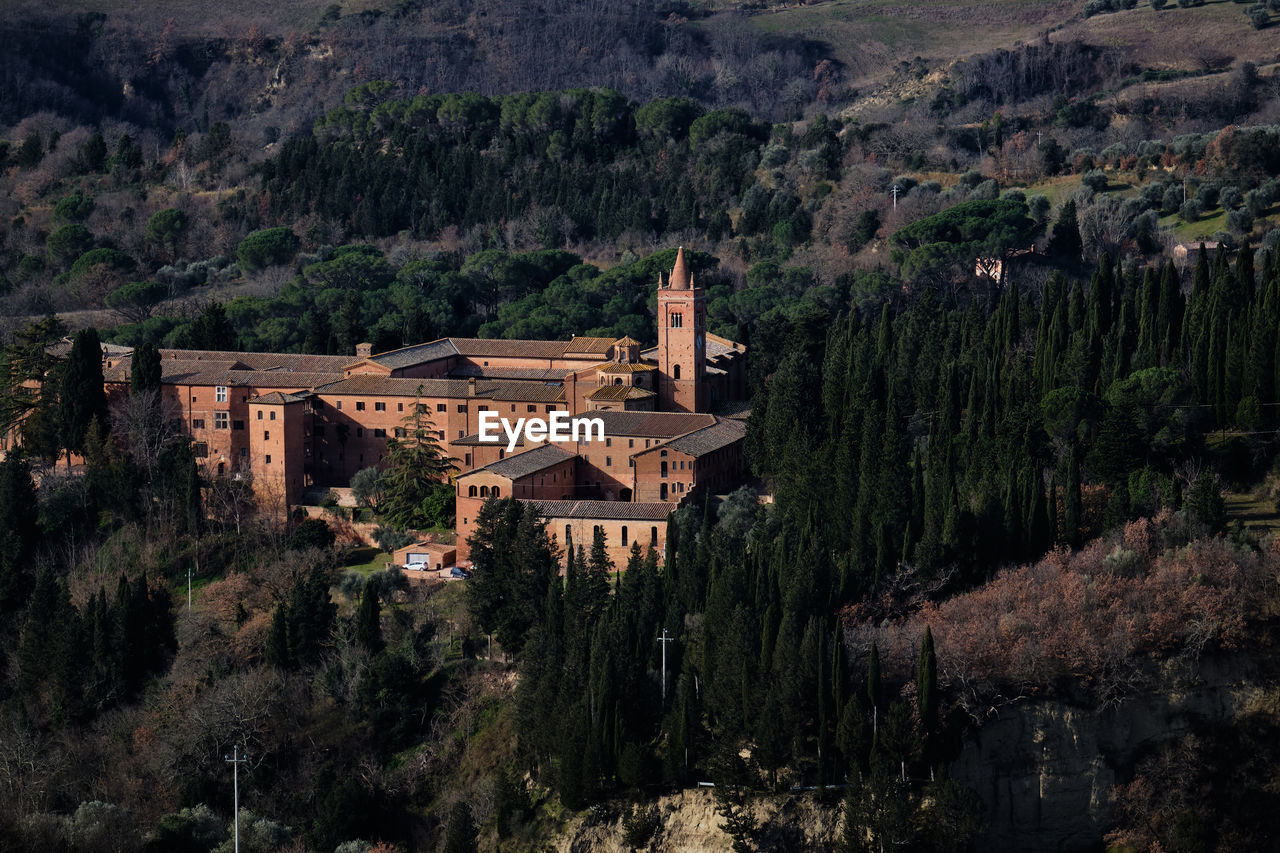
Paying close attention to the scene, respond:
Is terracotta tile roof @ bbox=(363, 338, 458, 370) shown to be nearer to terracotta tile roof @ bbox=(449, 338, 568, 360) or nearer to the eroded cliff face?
terracotta tile roof @ bbox=(449, 338, 568, 360)

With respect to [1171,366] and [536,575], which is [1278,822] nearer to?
[1171,366]

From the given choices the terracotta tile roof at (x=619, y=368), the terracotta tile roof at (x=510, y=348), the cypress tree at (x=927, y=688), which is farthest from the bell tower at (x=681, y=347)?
the cypress tree at (x=927, y=688)

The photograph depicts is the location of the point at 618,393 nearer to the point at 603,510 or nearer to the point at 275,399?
the point at 603,510

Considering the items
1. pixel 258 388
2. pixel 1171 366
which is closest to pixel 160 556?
pixel 258 388

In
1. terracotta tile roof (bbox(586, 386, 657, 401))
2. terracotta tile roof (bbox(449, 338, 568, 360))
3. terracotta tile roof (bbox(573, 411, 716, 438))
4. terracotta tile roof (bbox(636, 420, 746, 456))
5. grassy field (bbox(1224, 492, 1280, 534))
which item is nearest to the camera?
grassy field (bbox(1224, 492, 1280, 534))

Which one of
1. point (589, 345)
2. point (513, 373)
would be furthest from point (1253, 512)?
point (513, 373)

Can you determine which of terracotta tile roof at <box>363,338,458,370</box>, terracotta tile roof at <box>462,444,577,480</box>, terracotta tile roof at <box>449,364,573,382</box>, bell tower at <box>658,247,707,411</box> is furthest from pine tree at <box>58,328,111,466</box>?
bell tower at <box>658,247,707,411</box>
